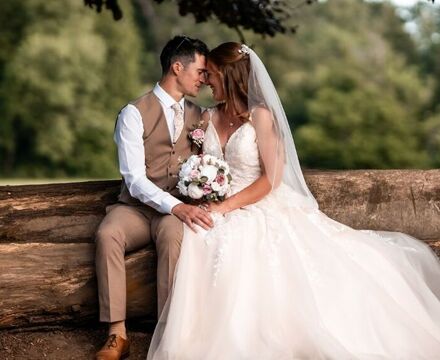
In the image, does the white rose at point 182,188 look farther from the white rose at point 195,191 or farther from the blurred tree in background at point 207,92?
the blurred tree in background at point 207,92

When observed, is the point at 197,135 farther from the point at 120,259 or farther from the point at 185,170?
the point at 120,259

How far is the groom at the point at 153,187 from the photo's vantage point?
5.39m

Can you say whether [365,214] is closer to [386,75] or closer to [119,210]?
[119,210]

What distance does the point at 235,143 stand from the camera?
5816 mm

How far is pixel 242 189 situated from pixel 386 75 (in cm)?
3996

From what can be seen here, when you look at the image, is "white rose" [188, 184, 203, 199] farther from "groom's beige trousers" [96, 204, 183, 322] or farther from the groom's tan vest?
the groom's tan vest

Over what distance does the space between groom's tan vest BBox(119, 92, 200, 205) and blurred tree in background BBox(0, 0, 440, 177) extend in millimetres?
29747

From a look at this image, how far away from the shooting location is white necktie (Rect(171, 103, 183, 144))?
598 centimetres

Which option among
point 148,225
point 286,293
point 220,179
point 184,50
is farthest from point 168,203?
point 184,50

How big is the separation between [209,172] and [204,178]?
5cm

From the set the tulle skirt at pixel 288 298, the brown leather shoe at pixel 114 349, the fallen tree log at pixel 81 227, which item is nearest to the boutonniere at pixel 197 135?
the tulle skirt at pixel 288 298

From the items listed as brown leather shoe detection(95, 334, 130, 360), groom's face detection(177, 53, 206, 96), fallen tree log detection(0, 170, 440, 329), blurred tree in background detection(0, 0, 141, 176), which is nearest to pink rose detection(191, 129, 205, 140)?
groom's face detection(177, 53, 206, 96)

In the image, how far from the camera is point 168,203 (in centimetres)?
557

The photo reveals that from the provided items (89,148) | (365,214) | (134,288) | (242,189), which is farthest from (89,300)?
(89,148)
